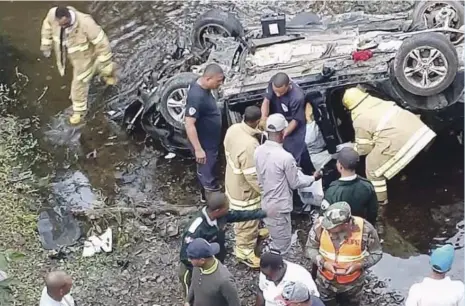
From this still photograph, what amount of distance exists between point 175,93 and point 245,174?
216 centimetres

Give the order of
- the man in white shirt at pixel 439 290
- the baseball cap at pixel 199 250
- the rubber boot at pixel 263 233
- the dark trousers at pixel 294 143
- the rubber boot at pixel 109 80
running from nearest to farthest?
the man in white shirt at pixel 439 290
the baseball cap at pixel 199 250
the rubber boot at pixel 263 233
the dark trousers at pixel 294 143
the rubber boot at pixel 109 80

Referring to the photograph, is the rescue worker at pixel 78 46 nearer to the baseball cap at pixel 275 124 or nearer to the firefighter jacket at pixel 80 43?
the firefighter jacket at pixel 80 43

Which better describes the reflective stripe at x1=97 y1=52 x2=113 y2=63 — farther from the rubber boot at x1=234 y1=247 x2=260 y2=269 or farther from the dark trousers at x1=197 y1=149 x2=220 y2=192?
the rubber boot at x1=234 y1=247 x2=260 y2=269

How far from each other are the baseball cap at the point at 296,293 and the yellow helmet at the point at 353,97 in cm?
288

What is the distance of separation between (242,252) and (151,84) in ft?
9.17

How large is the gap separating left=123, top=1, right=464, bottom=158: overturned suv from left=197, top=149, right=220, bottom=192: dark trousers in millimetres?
654

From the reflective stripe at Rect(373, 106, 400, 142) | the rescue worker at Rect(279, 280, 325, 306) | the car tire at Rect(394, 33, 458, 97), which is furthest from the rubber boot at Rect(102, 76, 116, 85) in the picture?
the rescue worker at Rect(279, 280, 325, 306)

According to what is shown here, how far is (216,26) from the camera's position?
32.7ft

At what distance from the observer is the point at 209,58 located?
9281 millimetres

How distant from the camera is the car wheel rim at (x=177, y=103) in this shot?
8.84m

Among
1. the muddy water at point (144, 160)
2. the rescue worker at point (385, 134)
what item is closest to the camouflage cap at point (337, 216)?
the muddy water at point (144, 160)

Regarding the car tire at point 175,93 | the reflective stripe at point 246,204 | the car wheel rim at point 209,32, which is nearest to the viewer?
the reflective stripe at point 246,204

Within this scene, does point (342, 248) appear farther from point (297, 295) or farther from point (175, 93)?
point (175, 93)

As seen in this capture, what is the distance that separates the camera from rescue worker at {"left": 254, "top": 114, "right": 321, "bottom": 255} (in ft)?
21.7
